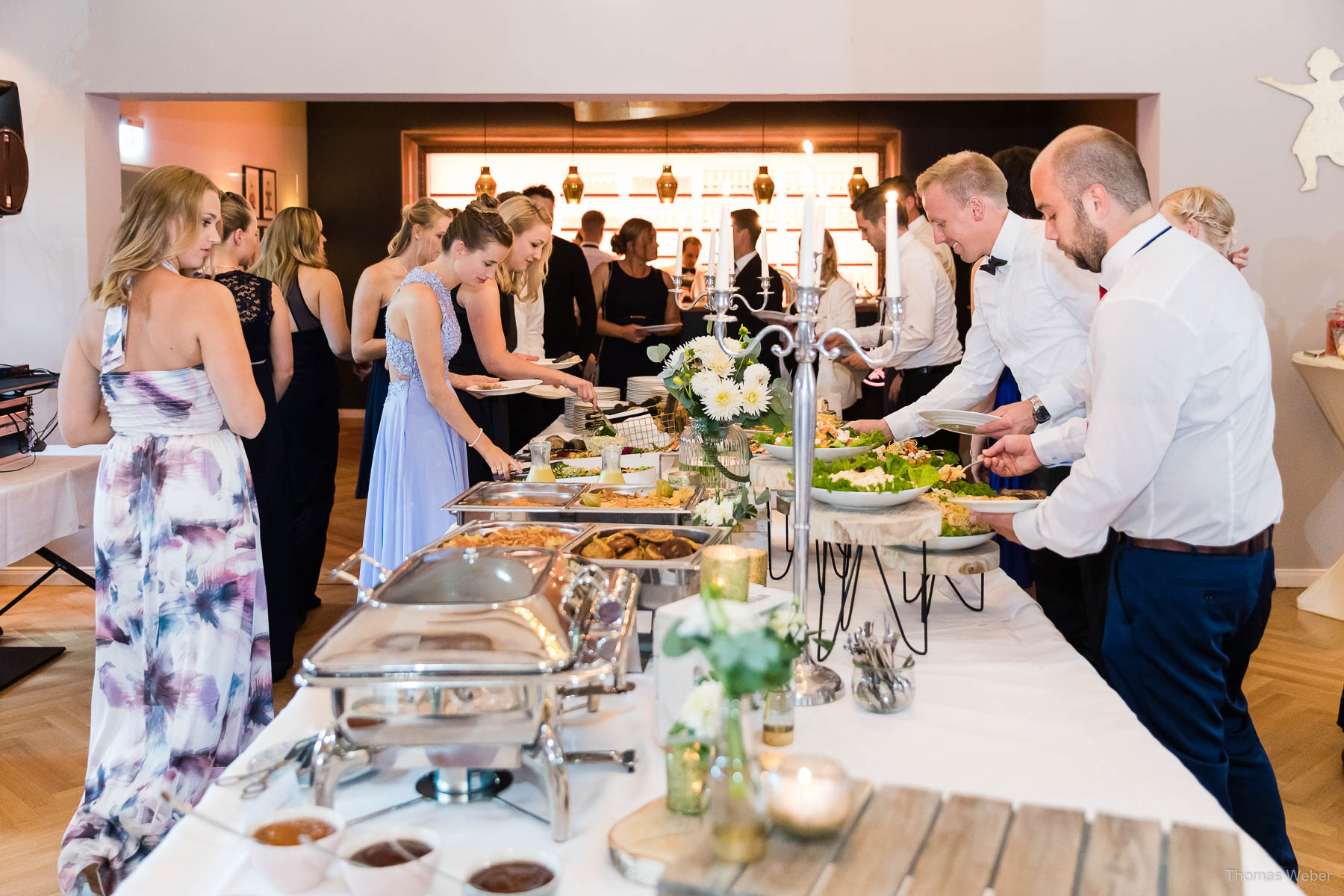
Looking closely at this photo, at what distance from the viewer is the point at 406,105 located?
9.29 metres

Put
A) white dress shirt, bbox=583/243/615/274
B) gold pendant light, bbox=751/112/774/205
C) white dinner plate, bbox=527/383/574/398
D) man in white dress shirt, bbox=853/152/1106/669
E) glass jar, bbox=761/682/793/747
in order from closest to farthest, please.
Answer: glass jar, bbox=761/682/793/747 → man in white dress shirt, bbox=853/152/1106/669 → white dinner plate, bbox=527/383/574/398 → white dress shirt, bbox=583/243/615/274 → gold pendant light, bbox=751/112/774/205

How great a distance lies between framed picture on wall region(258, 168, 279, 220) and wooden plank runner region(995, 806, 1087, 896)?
831 centimetres

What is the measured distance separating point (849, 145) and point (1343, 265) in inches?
203

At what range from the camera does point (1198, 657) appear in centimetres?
183

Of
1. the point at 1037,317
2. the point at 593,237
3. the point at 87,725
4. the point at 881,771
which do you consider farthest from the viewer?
the point at 593,237

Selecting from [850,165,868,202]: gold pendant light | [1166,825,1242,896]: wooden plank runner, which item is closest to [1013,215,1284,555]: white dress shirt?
[1166,825,1242,896]: wooden plank runner

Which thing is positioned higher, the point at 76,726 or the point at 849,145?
the point at 849,145

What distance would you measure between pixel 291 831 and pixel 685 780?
379 mm

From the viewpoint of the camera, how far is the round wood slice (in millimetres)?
1039

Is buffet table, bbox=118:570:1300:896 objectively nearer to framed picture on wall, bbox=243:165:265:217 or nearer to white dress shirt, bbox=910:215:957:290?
white dress shirt, bbox=910:215:957:290

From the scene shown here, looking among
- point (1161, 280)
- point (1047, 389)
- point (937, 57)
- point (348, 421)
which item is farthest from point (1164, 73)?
point (348, 421)

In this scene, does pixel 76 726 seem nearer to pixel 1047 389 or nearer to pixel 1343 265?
pixel 1047 389

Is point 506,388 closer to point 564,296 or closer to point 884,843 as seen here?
point 564,296

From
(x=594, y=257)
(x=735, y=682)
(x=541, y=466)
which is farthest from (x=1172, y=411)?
(x=594, y=257)
